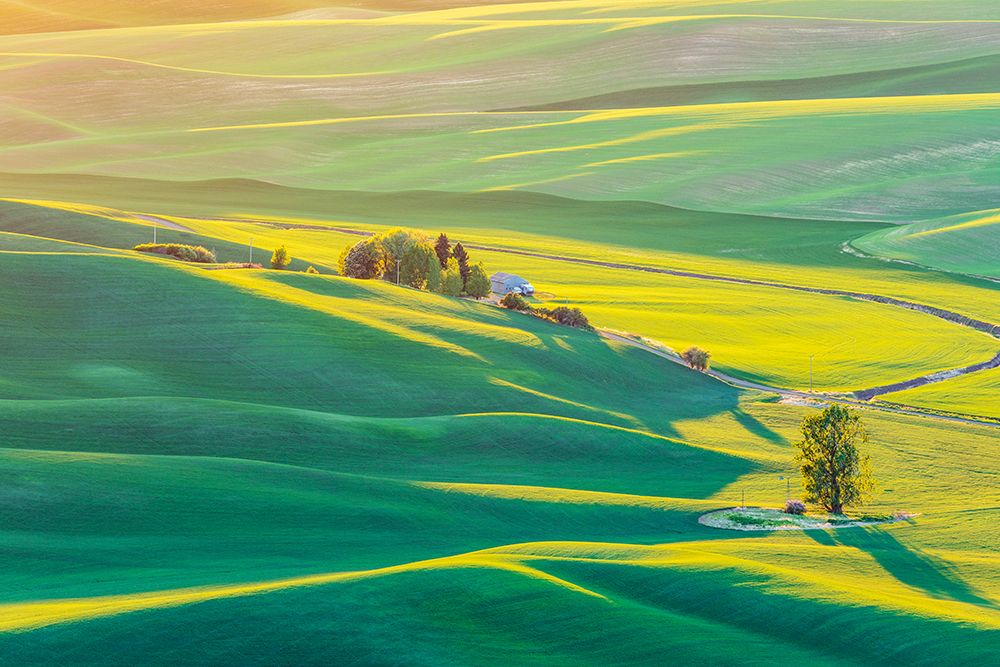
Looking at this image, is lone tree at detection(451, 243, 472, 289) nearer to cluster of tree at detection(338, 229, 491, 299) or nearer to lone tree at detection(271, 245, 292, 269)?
cluster of tree at detection(338, 229, 491, 299)

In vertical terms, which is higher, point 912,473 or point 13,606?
point 912,473

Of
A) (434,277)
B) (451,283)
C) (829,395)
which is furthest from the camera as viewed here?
(451,283)

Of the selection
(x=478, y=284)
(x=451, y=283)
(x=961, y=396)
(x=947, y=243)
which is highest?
(x=947, y=243)

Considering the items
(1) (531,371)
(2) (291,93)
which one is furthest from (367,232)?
(2) (291,93)

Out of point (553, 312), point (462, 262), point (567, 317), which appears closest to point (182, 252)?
point (462, 262)

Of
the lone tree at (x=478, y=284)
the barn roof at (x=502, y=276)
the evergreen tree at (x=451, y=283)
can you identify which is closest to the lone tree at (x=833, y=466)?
the evergreen tree at (x=451, y=283)

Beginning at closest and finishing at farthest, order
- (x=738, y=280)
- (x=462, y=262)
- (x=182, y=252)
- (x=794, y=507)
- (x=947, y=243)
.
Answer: (x=794, y=507), (x=182, y=252), (x=462, y=262), (x=738, y=280), (x=947, y=243)

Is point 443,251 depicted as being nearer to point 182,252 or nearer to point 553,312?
point 553,312

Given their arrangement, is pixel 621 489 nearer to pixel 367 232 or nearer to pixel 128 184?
pixel 367 232
